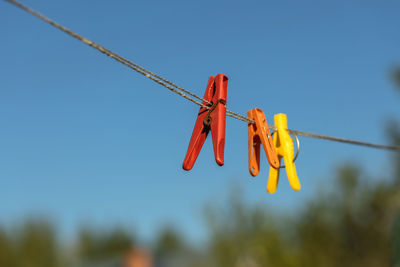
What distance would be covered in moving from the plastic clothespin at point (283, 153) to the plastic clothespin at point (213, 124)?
619mm

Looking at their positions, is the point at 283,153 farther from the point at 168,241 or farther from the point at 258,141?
the point at 168,241

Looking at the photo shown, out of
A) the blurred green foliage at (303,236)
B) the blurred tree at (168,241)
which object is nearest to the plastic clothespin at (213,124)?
the blurred green foliage at (303,236)

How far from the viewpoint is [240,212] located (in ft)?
75.8

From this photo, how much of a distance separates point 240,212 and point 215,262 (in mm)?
3703

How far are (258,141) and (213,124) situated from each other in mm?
501

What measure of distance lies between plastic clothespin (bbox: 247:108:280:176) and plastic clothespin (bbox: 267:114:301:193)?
7.0 inches

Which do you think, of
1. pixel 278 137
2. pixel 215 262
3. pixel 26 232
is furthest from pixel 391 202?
pixel 26 232

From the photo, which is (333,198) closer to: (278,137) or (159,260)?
(159,260)

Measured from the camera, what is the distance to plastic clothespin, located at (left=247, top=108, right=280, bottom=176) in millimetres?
2877

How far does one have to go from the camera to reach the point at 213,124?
8.75ft

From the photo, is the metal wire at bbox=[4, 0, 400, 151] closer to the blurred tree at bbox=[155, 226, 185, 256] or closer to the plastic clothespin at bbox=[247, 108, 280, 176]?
the plastic clothespin at bbox=[247, 108, 280, 176]

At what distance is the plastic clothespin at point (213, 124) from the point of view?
2.58 m

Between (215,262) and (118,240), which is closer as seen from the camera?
(215,262)

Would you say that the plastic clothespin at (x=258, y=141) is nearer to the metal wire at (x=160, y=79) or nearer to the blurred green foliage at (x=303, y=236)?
the metal wire at (x=160, y=79)
